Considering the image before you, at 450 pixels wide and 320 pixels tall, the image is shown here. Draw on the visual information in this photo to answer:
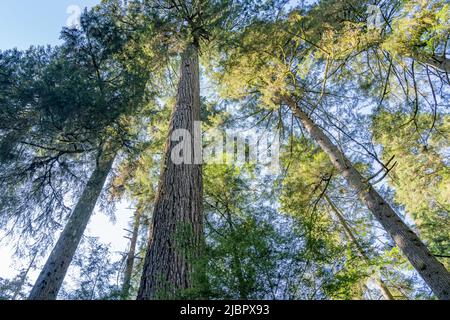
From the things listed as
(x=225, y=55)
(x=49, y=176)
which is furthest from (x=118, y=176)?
(x=225, y=55)

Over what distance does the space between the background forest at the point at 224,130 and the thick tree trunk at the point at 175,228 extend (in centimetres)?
2

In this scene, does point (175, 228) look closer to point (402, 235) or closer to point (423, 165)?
point (402, 235)

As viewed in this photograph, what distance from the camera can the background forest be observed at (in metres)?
3.78

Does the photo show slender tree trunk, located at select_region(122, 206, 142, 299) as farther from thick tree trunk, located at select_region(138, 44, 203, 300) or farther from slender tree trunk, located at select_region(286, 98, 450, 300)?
slender tree trunk, located at select_region(286, 98, 450, 300)

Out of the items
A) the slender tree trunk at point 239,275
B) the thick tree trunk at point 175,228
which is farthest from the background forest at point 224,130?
the slender tree trunk at point 239,275

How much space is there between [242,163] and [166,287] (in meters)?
4.76

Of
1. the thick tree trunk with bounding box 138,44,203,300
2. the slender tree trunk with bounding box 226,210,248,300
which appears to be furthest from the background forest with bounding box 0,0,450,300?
the slender tree trunk with bounding box 226,210,248,300

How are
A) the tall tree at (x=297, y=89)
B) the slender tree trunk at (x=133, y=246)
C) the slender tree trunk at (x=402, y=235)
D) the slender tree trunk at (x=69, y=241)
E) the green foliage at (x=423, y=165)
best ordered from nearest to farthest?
the slender tree trunk at (x=402, y=235) → the tall tree at (x=297, y=89) → the slender tree trunk at (x=69, y=241) → the green foliage at (x=423, y=165) → the slender tree trunk at (x=133, y=246)

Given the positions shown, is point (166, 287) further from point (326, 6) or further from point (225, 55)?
point (225, 55)

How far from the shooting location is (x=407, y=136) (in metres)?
5.96

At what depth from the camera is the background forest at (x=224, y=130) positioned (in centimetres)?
378

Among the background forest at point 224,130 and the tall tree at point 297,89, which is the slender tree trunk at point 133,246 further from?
the tall tree at point 297,89
